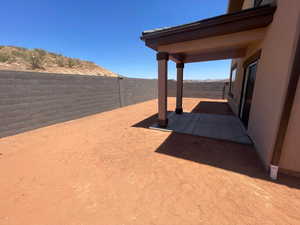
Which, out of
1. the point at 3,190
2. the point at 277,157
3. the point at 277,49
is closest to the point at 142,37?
the point at 277,49

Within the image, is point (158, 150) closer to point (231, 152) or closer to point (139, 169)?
point (139, 169)

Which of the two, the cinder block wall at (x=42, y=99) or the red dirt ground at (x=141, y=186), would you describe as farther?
the cinder block wall at (x=42, y=99)

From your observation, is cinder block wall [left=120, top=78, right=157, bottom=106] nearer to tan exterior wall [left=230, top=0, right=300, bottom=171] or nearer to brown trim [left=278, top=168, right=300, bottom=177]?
tan exterior wall [left=230, top=0, right=300, bottom=171]

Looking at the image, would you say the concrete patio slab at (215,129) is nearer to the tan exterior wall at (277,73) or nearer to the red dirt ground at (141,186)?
the red dirt ground at (141,186)

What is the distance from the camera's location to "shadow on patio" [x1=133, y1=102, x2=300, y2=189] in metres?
2.26

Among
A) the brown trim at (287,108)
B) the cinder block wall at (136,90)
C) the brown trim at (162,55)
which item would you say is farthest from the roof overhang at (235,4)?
the brown trim at (287,108)

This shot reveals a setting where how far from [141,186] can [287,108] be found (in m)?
2.64

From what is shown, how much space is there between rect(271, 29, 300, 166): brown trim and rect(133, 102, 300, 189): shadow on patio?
342 millimetres

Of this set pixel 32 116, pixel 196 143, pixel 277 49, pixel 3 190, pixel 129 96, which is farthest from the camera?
pixel 129 96

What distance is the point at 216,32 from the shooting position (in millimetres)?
3020

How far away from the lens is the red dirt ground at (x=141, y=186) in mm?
1534

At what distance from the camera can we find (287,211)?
5.10 feet

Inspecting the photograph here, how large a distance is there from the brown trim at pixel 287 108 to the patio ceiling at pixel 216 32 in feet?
4.45

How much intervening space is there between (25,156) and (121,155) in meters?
2.25
